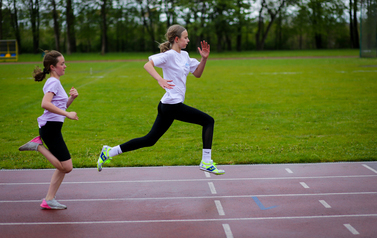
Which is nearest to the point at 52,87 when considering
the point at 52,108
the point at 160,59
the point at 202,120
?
the point at 52,108

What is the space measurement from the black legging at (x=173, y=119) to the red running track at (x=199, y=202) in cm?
70

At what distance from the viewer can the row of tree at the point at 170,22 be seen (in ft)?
197

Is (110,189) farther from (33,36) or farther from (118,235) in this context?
(33,36)

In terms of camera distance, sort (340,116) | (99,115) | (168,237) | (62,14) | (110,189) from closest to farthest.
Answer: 1. (168,237)
2. (110,189)
3. (340,116)
4. (99,115)
5. (62,14)

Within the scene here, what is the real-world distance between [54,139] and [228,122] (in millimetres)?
7113

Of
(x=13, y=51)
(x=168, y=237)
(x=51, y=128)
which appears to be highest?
(x=13, y=51)

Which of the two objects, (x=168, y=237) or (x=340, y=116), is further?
(x=340, y=116)

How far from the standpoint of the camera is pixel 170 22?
62.5 m

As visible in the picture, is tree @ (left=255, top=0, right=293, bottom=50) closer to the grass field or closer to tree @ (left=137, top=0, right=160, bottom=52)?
tree @ (left=137, top=0, right=160, bottom=52)

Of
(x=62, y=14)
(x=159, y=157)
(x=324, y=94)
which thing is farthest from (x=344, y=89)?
(x=62, y=14)

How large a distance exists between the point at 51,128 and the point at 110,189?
1.46 meters

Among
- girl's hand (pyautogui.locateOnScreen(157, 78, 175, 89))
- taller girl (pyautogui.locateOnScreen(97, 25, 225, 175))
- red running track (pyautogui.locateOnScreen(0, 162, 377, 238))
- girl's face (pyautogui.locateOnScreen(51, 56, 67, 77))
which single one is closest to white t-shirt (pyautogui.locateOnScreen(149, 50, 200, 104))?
taller girl (pyautogui.locateOnScreen(97, 25, 225, 175))

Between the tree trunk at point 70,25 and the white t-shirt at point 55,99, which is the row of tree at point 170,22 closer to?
the tree trunk at point 70,25

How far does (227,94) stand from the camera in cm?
1673
